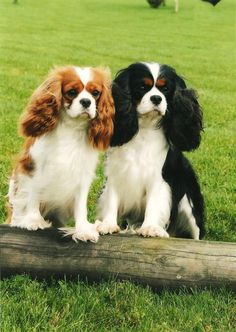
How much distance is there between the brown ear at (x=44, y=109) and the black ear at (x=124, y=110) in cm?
44

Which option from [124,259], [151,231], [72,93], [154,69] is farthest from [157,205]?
[72,93]

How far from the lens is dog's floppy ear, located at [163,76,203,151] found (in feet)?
15.4

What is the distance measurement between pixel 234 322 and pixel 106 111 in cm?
158

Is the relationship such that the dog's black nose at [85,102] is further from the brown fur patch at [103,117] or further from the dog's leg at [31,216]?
the dog's leg at [31,216]

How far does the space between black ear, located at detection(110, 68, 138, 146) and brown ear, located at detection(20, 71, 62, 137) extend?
0.44m

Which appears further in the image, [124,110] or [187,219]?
[187,219]

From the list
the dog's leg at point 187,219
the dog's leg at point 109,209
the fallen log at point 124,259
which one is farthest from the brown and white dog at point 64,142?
the dog's leg at point 187,219

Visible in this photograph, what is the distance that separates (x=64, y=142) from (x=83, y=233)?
63 cm

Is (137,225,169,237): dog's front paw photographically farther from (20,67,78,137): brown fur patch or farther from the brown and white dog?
(20,67,78,137): brown fur patch

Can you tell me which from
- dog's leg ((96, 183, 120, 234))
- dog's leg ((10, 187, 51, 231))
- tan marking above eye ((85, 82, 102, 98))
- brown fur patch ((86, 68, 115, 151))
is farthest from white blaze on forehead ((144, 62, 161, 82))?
dog's leg ((10, 187, 51, 231))

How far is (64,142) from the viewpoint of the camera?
445 cm

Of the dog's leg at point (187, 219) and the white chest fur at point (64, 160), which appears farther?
the dog's leg at point (187, 219)

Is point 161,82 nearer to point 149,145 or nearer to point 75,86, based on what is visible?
point 149,145

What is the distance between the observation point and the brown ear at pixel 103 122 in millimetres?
4406
